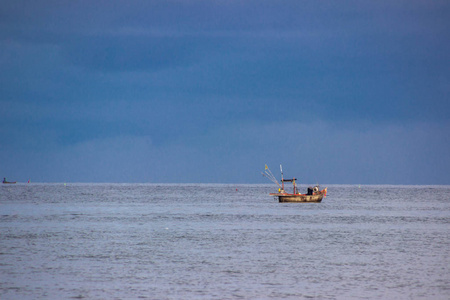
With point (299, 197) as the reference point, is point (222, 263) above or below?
below

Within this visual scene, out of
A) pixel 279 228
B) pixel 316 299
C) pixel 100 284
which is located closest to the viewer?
pixel 316 299

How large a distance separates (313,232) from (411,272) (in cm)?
2998

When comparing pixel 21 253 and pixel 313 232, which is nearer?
pixel 21 253

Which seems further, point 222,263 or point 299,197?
point 299,197

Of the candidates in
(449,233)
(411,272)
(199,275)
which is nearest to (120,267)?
(199,275)

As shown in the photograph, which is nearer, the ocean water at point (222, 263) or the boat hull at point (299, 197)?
the ocean water at point (222, 263)

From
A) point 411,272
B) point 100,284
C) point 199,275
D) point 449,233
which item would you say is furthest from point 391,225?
point 100,284

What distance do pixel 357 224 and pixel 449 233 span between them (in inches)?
636

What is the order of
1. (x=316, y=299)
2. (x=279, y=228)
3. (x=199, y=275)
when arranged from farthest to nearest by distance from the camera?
(x=279, y=228)
(x=199, y=275)
(x=316, y=299)

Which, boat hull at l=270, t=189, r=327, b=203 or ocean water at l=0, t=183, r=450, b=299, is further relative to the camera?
boat hull at l=270, t=189, r=327, b=203

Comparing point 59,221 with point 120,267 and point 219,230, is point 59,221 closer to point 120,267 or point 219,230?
point 219,230

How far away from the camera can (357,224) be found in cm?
8412

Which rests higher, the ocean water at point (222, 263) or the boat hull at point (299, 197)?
the boat hull at point (299, 197)

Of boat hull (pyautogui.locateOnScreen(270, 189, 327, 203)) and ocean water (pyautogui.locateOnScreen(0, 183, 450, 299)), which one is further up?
boat hull (pyautogui.locateOnScreen(270, 189, 327, 203))
